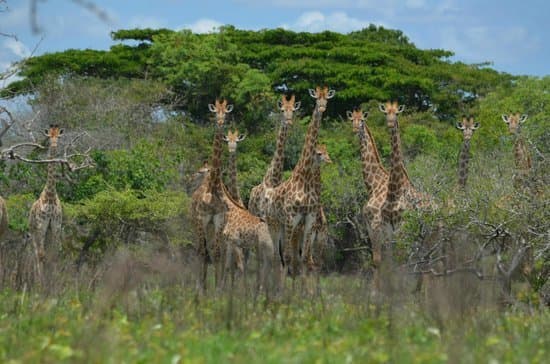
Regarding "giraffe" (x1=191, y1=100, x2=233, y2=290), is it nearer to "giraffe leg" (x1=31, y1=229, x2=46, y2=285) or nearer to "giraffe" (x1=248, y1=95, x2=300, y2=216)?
"giraffe" (x1=248, y1=95, x2=300, y2=216)

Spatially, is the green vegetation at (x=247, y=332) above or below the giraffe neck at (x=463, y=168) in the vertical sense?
below

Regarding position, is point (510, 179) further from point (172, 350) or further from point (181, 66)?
point (181, 66)

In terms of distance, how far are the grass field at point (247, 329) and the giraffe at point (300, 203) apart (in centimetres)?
399

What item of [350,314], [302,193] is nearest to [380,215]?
[302,193]

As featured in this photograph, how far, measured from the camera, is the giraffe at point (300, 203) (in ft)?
47.7

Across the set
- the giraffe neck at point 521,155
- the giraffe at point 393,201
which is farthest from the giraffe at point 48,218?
the giraffe neck at point 521,155

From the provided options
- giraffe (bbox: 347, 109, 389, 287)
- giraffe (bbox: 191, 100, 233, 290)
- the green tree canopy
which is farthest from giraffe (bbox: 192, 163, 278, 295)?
the green tree canopy

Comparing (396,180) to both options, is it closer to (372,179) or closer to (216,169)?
(372,179)

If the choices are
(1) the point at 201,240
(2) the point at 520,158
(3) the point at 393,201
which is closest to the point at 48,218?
(1) the point at 201,240

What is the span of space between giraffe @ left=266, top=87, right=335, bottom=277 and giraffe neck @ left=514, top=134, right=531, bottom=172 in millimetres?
2488

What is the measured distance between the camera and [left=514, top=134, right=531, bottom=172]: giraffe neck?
1410cm

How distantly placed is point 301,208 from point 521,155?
2884 millimetres

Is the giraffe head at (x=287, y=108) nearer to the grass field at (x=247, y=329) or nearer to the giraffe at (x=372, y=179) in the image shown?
the giraffe at (x=372, y=179)

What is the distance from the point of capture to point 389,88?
3139 centimetres
